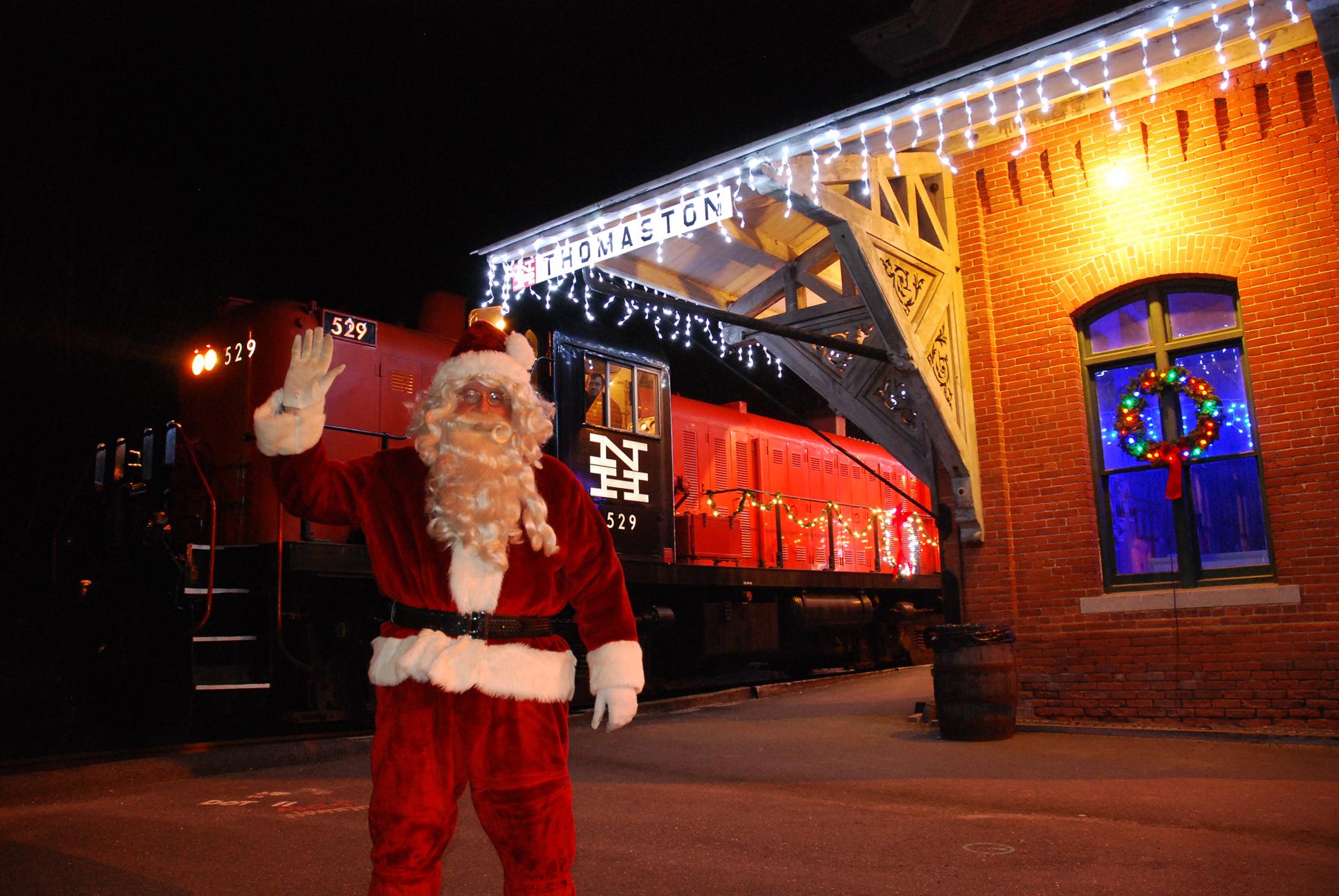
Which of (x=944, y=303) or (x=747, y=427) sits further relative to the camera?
(x=747, y=427)

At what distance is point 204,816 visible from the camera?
4.91 m

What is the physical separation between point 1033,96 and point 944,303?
68.1 inches

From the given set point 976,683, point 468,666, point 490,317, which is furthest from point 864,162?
point 468,666

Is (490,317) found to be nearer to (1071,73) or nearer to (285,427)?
(285,427)

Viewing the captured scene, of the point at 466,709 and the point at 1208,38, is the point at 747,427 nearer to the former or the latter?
the point at 1208,38

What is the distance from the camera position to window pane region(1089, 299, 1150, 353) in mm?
7539

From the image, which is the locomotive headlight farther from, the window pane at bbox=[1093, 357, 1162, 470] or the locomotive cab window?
the window pane at bbox=[1093, 357, 1162, 470]

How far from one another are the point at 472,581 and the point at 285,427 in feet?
2.12

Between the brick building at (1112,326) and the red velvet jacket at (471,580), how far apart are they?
4208 millimetres

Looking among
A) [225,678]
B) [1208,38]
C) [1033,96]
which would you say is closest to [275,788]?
[225,678]

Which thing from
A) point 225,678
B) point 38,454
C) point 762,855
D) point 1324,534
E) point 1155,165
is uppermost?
point 1155,165

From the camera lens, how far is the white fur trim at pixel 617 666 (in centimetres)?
281

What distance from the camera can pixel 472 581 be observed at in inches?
105

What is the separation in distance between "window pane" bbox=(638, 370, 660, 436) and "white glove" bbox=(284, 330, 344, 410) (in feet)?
21.8
